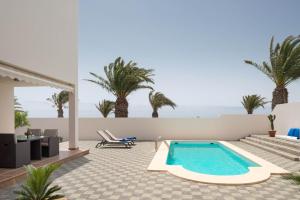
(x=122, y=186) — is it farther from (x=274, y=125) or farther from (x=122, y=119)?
(x=274, y=125)

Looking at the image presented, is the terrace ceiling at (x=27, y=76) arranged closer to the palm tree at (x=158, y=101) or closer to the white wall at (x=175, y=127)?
the white wall at (x=175, y=127)

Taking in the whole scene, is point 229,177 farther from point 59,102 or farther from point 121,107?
point 59,102

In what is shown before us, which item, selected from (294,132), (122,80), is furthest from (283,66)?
(122,80)

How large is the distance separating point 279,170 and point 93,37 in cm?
1895

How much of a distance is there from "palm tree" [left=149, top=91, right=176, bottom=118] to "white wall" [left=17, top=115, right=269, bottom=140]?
11.1 m

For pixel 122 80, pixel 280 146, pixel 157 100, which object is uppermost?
pixel 122 80

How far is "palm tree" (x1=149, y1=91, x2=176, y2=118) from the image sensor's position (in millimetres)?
31469

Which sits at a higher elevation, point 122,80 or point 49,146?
point 122,80

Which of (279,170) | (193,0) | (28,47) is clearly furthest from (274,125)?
(28,47)

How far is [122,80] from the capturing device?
22406 millimetres

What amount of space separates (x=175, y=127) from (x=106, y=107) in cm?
1192

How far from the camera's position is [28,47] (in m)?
9.61

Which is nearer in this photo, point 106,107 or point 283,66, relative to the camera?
point 283,66

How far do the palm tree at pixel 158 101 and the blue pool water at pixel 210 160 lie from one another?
1341 centimetres
